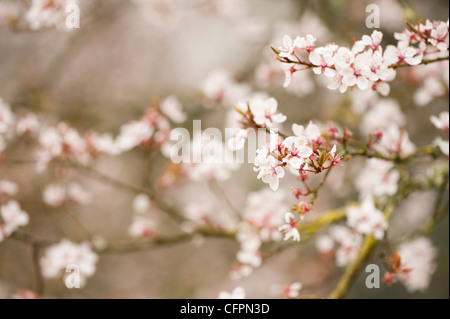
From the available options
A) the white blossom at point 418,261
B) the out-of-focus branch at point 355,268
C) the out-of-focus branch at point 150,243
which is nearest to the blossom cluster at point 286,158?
the out-of-focus branch at point 355,268

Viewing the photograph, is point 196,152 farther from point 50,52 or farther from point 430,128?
point 50,52

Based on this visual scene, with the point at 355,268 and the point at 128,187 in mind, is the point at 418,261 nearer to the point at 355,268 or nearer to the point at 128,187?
the point at 355,268

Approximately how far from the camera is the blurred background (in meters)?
2.82

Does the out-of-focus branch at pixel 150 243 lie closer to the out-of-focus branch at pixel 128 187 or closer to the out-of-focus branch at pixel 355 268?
the out-of-focus branch at pixel 128 187

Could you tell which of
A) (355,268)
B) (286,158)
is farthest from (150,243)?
(286,158)

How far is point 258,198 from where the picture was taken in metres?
1.85

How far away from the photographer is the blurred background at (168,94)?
2.82 meters

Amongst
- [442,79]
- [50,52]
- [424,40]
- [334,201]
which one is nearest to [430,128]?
[442,79]

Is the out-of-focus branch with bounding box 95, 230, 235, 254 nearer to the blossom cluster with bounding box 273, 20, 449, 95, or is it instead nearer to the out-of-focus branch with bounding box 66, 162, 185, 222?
the out-of-focus branch with bounding box 66, 162, 185, 222

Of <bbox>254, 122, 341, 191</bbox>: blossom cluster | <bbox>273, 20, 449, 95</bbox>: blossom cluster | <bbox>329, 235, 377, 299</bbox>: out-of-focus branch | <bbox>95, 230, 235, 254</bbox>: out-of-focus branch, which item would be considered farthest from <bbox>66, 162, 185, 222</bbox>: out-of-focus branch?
<bbox>273, 20, 449, 95</bbox>: blossom cluster

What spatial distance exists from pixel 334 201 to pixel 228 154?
2853 mm

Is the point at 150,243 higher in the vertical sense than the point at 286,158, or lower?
higher

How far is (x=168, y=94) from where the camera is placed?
5.14 meters

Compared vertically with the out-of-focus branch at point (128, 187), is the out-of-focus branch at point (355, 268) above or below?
below
